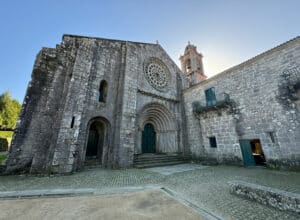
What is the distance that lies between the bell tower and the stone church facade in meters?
8.74

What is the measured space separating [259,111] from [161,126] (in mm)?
6786

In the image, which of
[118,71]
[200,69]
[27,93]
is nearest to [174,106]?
[118,71]

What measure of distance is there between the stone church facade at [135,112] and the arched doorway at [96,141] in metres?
0.07

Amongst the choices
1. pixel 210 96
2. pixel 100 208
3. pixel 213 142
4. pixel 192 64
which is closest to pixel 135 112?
pixel 210 96

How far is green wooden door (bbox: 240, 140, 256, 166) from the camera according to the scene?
7.71 meters

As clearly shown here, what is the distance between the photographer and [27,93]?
7.17 meters

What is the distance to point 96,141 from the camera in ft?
31.5

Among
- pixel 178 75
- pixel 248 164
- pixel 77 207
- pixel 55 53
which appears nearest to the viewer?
pixel 77 207

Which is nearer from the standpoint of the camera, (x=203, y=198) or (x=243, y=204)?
(x=243, y=204)

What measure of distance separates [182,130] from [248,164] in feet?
16.6

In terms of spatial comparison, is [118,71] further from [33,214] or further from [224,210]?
[224,210]

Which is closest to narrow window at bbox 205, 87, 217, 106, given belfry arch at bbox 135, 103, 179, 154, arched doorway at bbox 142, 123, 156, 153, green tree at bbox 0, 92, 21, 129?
belfry arch at bbox 135, 103, 179, 154

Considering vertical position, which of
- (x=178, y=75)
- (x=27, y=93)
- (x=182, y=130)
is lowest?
(x=182, y=130)

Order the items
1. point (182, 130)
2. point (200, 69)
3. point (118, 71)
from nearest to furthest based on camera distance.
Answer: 1. point (118, 71)
2. point (182, 130)
3. point (200, 69)
